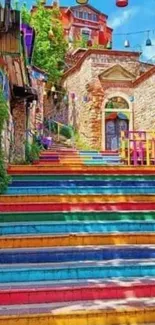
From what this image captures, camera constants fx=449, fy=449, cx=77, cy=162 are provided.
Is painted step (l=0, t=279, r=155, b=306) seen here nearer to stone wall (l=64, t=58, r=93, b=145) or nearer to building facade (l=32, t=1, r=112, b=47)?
stone wall (l=64, t=58, r=93, b=145)

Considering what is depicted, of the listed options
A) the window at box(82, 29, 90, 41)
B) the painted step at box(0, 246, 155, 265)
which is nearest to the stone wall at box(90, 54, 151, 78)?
the painted step at box(0, 246, 155, 265)

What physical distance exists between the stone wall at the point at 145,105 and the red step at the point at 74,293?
13845 millimetres

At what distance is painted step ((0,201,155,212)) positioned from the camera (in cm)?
609

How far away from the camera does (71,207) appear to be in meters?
6.18

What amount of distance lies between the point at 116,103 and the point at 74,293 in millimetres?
17373

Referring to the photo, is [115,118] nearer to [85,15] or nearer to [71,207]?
[71,207]

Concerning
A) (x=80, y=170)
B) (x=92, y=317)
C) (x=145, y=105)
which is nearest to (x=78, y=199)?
(x=80, y=170)

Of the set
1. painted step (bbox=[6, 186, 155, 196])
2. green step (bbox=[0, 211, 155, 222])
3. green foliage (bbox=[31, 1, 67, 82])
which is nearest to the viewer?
green step (bbox=[0, 211, 155, 222])

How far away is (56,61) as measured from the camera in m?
26.3

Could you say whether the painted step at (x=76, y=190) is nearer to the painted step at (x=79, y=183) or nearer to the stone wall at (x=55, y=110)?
the painted step at (x=79, y=183)

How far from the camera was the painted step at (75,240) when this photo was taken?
16.3ft

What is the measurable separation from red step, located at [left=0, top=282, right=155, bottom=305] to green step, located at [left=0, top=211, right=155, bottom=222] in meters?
1.98

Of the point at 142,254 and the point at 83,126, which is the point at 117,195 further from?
the point at 83,126

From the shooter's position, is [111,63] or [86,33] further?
[86,33]
